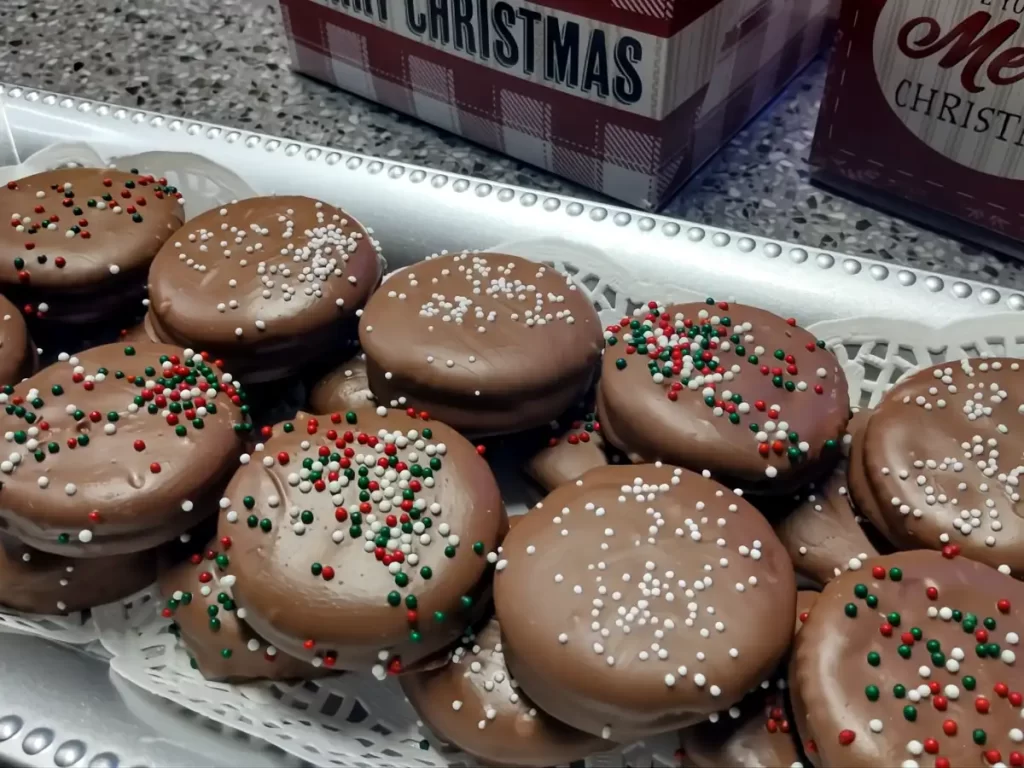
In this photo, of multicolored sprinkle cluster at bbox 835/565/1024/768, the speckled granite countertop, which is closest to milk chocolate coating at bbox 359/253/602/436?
multicolored sprinkle cluster at bbox 835/565/1024/768

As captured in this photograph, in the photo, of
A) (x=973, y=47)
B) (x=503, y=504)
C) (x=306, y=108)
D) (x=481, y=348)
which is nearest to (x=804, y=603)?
(x=503, y=504)

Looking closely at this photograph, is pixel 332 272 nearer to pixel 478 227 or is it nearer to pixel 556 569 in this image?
pixel 478 227

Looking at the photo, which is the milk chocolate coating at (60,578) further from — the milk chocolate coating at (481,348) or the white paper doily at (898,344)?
the white paper doily at (898,344)

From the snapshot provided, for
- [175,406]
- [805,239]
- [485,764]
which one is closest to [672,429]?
[485,764]

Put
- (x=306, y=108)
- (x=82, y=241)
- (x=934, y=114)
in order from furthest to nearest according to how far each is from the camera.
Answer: (x=306, y=108) → (x=934, y=114) → (x=82, y=241)

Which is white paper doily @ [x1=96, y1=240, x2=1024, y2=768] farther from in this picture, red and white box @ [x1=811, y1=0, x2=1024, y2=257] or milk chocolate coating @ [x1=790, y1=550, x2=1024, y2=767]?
red and white box @ [x1=811, y1=0, x2=1024, y2=257]

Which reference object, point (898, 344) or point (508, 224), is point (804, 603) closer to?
point (898, 344)
